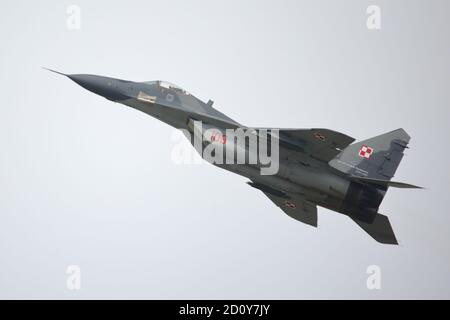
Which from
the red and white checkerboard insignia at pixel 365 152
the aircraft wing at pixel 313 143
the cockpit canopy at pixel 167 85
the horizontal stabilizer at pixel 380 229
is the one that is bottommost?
the horizontal stabilizer at pixel 380 229

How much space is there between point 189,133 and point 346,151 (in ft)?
17.3

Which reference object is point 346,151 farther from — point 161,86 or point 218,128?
point 161,86

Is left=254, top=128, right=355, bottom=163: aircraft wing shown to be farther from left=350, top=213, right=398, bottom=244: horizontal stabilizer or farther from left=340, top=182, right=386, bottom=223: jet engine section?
left=350, top=213, right=398, bottom=244: horizontal stabilizer

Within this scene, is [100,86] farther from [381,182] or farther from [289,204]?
[381,182]

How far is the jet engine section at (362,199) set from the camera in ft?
70.5

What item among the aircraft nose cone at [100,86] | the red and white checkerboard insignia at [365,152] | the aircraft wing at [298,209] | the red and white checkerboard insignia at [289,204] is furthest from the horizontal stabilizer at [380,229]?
the aircraft nose cone at [100,86]

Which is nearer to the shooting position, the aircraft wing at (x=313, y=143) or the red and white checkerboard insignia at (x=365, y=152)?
the aircraft wing at (x=313, y=143)

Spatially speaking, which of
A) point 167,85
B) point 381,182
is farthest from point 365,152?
point 167,85

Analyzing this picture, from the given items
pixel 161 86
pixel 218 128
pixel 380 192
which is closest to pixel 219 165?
pixel 218 128

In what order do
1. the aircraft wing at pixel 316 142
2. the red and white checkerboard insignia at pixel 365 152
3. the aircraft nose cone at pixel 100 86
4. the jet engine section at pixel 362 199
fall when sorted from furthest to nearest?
1. the red and white checkerboard insignia at pixel 365 152
2. the aircraft nose cone at pixel 100 86
3. the jet engine section at pixel 362 199
4. the aircraft wing at pixel 316 142

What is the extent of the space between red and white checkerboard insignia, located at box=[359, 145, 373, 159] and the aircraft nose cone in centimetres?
801

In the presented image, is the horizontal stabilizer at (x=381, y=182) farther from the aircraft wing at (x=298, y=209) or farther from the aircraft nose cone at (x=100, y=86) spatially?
the aircraft nose cone at (x=100, y=86)

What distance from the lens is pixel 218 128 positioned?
836 inches

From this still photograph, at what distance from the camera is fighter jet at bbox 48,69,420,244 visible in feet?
68.7
